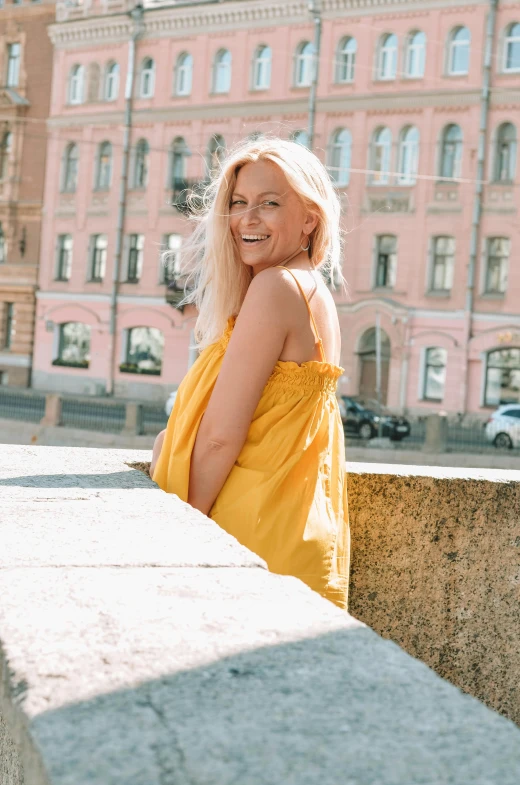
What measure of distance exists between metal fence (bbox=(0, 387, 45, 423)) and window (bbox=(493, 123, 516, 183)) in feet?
42.1

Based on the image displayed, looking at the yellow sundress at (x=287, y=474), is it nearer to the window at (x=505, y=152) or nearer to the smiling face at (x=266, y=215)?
the smiling face at (x=266, y=215)

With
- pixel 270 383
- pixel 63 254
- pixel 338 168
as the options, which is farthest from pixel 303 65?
pixel 270 383

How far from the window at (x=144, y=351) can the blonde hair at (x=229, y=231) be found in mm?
34552

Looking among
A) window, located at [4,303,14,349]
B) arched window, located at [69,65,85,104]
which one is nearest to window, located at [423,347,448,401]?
window, located at [4,303,14,349]

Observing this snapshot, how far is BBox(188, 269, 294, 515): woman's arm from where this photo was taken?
240 cm

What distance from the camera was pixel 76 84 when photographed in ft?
134

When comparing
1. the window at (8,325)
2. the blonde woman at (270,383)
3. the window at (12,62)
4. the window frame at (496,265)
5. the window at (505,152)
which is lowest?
the blonde woman at (270,383)

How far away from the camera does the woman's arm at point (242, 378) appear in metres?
2.40

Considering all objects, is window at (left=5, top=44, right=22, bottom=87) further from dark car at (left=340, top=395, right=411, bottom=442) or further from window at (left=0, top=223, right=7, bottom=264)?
dark car at (left=340, top=395, right=411, bottom=442)

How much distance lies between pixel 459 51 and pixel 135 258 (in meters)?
12.0

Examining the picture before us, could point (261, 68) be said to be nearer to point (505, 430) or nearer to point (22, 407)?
point (22, 407)

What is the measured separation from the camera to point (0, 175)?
Result: 4172cm

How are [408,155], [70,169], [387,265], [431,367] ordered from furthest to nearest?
[70,169] → [387,265] → [408,155] → [431,367]

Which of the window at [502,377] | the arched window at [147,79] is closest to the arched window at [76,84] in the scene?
the arched window at [147,79]
